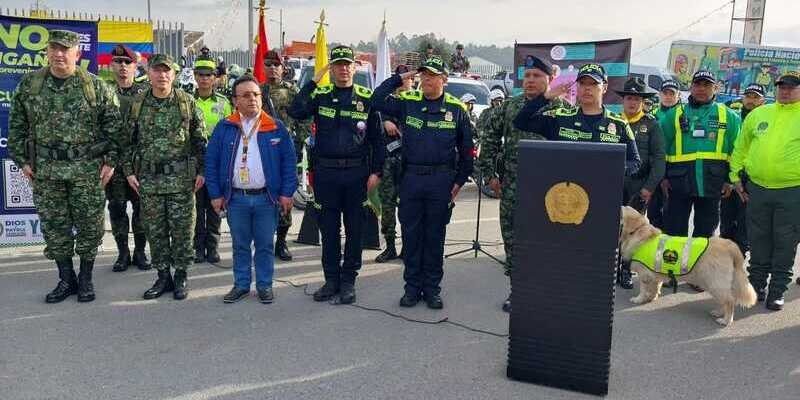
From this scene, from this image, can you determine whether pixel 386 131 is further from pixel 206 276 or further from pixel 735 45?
pixel 735 45

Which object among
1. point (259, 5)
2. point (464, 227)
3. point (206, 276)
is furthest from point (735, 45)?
point (206, 276)

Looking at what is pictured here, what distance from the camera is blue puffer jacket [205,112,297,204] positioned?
4.95 m

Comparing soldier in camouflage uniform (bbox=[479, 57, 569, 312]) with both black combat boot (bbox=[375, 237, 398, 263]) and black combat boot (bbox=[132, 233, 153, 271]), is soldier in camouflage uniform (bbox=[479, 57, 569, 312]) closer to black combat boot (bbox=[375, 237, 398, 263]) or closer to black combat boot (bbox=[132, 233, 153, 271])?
black combat boot (bbox=[375, 237, 398, 263])

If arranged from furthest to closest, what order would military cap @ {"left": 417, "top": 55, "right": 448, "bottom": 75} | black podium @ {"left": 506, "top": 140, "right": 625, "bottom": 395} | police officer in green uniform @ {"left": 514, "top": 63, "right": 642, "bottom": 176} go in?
military cap @ {"left": 417, "top": 55, "right": 448, "bottom": 75}, police officer in green uniform @ {"left": 514, "top": 63, "right": 642, "bottom": 176}, black podium @ {"left": 506, "top": 140, "right": 625, "bottom": 395}

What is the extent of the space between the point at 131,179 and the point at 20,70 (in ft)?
7.53

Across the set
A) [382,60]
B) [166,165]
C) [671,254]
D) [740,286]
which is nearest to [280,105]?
[382,60]

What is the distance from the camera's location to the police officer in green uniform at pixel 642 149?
552 centimetres

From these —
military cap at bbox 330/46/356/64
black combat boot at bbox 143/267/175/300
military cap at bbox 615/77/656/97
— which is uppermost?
military cap at bbox 330/46/356/64

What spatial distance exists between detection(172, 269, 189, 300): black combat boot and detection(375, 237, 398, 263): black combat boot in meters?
2.04

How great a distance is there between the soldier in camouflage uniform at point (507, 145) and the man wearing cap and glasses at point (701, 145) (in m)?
1.52

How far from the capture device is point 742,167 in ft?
17.9

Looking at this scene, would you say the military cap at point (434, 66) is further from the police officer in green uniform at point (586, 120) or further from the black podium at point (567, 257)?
the black podium at point (567, 257)

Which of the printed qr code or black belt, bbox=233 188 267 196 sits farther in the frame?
the printed qr code

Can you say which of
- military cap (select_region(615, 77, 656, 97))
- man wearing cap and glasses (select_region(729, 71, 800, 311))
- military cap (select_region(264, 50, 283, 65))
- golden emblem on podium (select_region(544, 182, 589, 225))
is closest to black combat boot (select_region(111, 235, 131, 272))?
military cap (select_region(264, 50, 283, 65))
